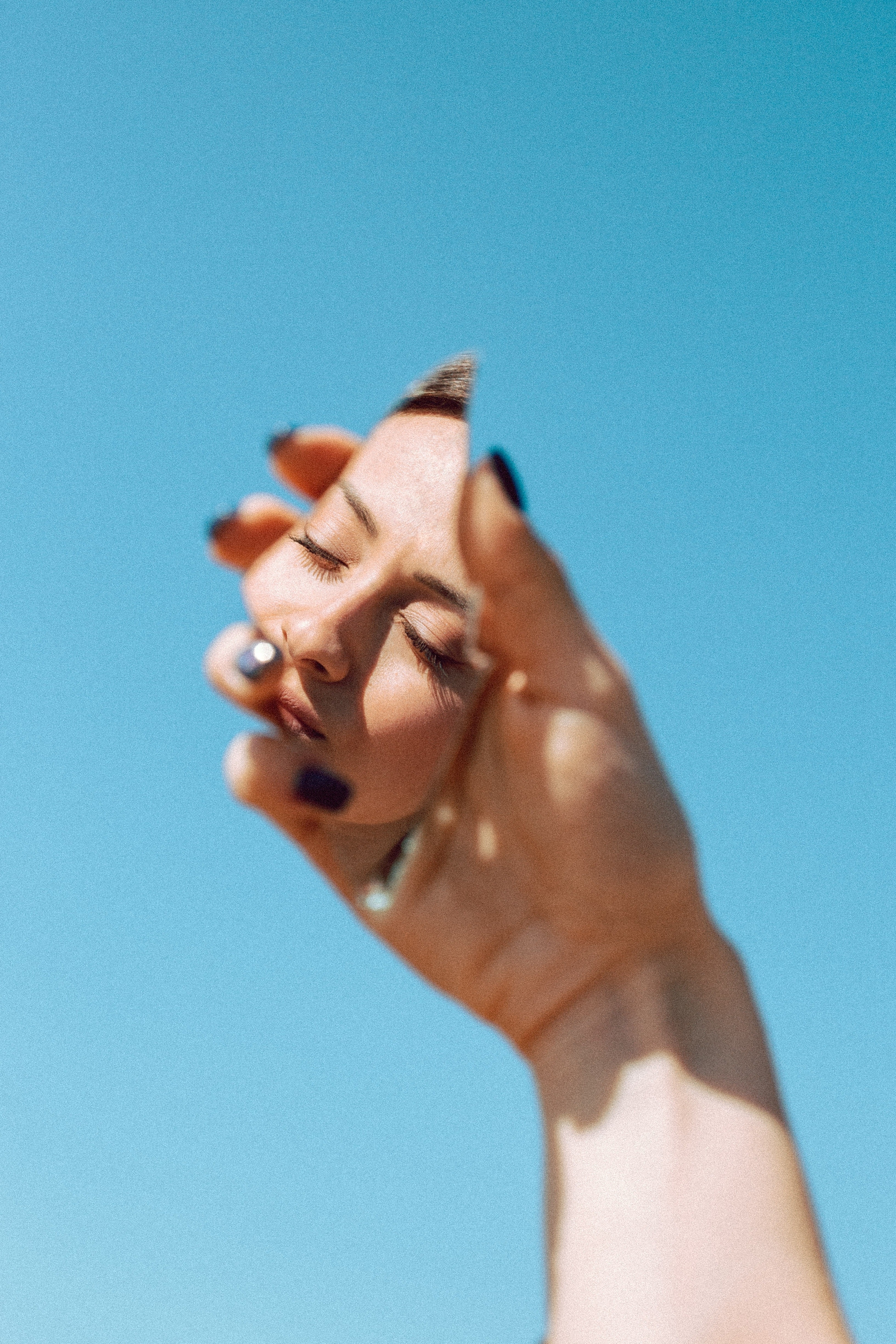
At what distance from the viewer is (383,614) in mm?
2604

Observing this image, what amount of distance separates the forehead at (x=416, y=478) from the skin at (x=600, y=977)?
77 cm

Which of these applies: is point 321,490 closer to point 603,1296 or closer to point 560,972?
point 560,972

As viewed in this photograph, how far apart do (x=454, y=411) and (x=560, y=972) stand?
4.28ft

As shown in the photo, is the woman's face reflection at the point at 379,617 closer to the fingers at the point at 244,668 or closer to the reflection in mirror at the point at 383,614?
the reflection in mirror at the point at 383,614

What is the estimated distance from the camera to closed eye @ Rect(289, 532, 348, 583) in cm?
267

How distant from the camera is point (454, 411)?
2.82 metres

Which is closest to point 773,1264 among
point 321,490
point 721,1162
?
point 721,1162

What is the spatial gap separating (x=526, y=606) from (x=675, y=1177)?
0.78 meters

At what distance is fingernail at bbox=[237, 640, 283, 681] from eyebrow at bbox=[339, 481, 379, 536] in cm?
61

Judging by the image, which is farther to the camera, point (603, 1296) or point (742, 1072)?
point (742, 1072)

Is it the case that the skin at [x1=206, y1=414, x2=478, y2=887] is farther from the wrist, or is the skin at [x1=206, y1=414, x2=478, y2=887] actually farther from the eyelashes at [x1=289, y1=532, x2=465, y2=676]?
the wrist

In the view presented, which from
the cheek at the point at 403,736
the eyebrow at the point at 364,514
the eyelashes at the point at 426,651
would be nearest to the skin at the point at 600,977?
the cheek at the point at 403,736

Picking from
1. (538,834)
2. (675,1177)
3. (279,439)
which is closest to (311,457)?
(279,439)

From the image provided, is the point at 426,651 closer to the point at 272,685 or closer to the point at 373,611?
the point at 373,611
